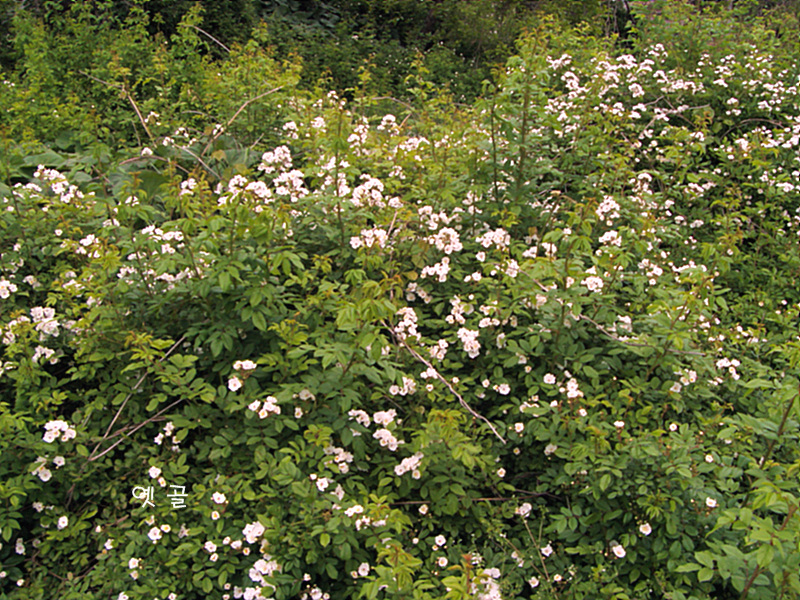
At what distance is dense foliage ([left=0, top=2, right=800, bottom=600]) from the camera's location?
2.42 m

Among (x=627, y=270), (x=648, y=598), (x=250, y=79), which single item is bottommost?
(x=648, y=598)

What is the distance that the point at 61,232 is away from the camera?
10.2 ft

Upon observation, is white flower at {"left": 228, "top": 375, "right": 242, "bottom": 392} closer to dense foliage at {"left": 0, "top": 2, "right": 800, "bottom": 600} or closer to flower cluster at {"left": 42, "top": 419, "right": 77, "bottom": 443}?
dense foliage at {"left": 0, "top": 2, "right": 800, "bottom": 600}

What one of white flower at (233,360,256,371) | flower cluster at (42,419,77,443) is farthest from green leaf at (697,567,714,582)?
flower cluster at (42,419,77,443)

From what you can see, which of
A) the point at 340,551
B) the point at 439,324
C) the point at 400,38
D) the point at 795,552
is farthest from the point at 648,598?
the point at 400,38

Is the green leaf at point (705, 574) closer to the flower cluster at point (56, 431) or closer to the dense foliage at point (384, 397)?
the dense foliage at point (384, 397)

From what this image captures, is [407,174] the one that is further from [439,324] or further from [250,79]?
[250,79]

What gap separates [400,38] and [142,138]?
694cm

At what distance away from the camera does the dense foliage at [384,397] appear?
7.93 feet

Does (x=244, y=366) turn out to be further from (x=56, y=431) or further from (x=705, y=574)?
(x=705, y=574)

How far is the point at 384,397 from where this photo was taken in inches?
109

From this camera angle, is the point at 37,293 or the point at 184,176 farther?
the point at 184,176

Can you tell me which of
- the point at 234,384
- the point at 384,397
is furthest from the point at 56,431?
the point at 384,397

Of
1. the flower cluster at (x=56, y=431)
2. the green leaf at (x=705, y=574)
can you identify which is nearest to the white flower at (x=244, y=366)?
the flower cluster at (x=56, y=431)
